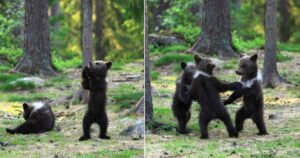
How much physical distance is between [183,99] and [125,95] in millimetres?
3370

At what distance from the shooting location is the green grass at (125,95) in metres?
12.1

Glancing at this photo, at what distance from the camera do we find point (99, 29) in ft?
88.9

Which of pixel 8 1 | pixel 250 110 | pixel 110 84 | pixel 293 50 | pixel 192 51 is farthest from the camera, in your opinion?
pixel 8 1

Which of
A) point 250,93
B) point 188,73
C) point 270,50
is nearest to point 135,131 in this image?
point 188,73

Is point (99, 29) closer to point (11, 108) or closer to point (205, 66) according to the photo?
point (11, 108)

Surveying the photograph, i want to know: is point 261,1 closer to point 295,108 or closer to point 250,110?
point 295,108

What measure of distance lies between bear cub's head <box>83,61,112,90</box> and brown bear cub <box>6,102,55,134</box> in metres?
1.15

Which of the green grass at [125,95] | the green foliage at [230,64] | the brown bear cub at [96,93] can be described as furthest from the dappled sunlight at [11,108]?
the green foliage at [230,64]

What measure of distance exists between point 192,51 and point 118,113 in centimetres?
565

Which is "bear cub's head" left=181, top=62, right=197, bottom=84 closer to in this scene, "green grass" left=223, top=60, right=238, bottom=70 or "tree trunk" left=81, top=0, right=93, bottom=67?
"tree trunk" left=81, top=0, right=93, bottom=67

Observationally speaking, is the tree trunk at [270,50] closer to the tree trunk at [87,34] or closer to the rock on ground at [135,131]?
the tree trunk at [87,34]

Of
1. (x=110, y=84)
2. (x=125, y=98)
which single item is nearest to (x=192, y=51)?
(x=110, y=84)

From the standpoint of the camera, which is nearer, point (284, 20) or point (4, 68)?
point (4, 68)

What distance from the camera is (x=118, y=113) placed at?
462 inches
